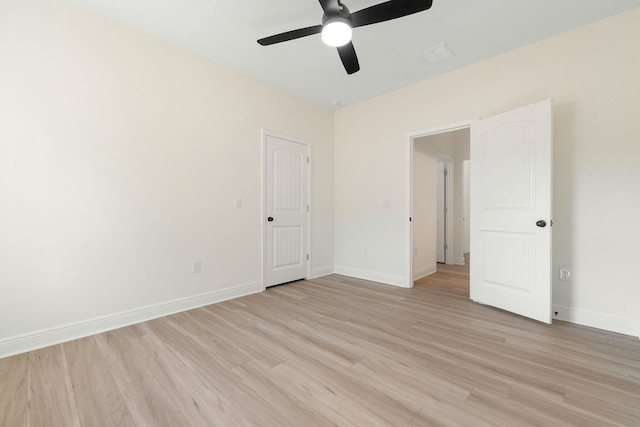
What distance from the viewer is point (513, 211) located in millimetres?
2629

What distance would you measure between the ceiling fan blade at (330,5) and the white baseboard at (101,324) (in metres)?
2.91

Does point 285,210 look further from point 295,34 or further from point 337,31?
point 337,31

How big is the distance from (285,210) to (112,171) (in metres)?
2.01

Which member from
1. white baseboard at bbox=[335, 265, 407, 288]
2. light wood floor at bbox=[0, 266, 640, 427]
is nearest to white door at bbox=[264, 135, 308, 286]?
white baseboard at bbox=[335, 265, 407, 288]

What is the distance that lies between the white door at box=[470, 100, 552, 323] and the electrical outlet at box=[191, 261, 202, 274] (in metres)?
3.12

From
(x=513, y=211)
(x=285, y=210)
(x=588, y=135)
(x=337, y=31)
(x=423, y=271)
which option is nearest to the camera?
(x=337, y=31)

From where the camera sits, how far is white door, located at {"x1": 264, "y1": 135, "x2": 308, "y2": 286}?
3.58 meters

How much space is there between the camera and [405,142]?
143 inches

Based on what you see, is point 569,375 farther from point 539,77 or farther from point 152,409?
point 539,77

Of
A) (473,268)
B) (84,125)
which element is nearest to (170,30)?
(84,125)

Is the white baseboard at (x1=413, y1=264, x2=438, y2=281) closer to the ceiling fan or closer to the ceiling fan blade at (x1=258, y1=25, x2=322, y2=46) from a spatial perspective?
the ceiling fan

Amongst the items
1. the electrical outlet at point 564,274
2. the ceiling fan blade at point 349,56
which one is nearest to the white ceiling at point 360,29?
the ceiling fan blade at point 349,56

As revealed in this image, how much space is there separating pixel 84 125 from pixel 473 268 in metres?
4.10

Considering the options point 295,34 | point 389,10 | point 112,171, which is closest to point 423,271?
point 389,10
